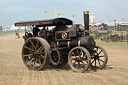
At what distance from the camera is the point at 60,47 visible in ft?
26.5

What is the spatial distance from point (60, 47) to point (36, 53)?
3.26 ft

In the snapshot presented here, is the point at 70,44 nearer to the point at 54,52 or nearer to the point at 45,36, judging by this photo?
the point at 54,52

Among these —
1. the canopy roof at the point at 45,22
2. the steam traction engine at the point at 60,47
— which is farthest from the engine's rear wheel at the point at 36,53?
the canopy roof at the point at 45,22

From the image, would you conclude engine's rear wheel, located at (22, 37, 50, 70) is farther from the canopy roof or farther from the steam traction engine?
the canopy roof

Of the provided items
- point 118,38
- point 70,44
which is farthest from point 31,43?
point 118,38

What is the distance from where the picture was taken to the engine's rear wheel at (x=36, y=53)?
769 cm

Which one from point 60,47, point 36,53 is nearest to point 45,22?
point 60,47

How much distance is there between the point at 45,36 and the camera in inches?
330

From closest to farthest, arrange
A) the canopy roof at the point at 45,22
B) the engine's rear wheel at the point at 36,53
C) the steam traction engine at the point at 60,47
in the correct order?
1. the steam traction engine at the point at 60,47
2. the engine's rear wheel at the point at 36,53
3. the canopy roof at the point at 45,22

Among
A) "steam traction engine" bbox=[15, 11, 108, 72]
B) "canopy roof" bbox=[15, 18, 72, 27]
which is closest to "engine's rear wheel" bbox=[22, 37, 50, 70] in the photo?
"steam traction engine" bbox=[15, 11, 108, 72]

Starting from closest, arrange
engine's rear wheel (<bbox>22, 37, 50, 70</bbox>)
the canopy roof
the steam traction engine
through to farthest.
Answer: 1. the steam traction engine
2. engine's rear wheel (<bbox>22, 37, 50, 70</bbox>)
3. the canopy roof

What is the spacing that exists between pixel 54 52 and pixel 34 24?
1.50 meters

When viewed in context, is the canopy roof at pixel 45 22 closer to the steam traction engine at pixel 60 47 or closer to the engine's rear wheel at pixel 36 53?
the steam traction engine at pixel 60 47

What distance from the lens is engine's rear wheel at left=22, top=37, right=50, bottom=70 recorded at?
769 centimetres
